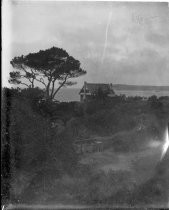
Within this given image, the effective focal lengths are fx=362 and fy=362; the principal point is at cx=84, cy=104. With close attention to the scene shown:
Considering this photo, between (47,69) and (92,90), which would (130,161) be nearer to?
(92,90)

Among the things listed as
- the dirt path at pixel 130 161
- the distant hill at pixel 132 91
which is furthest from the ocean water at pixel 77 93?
the dirt path at pixel 130 161

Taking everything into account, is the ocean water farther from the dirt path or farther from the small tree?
the dirt path

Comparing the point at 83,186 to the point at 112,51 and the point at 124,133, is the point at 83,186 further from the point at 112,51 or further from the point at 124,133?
the point at 112,51

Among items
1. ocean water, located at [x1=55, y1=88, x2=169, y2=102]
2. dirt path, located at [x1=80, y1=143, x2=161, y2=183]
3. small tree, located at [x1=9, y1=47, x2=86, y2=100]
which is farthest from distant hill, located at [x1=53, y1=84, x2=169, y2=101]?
dirt path, located at [x1=80, y1=143, x2=161, y2=183]

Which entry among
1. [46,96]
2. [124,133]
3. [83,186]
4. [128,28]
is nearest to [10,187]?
[83,186]

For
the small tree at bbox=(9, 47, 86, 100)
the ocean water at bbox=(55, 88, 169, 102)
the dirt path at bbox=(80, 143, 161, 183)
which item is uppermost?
the small tree at bbox=(9, 47, 86, 100)

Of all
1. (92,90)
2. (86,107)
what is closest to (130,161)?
(86,107)

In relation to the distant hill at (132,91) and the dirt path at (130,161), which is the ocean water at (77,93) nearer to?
the distant hill at (132,91)
